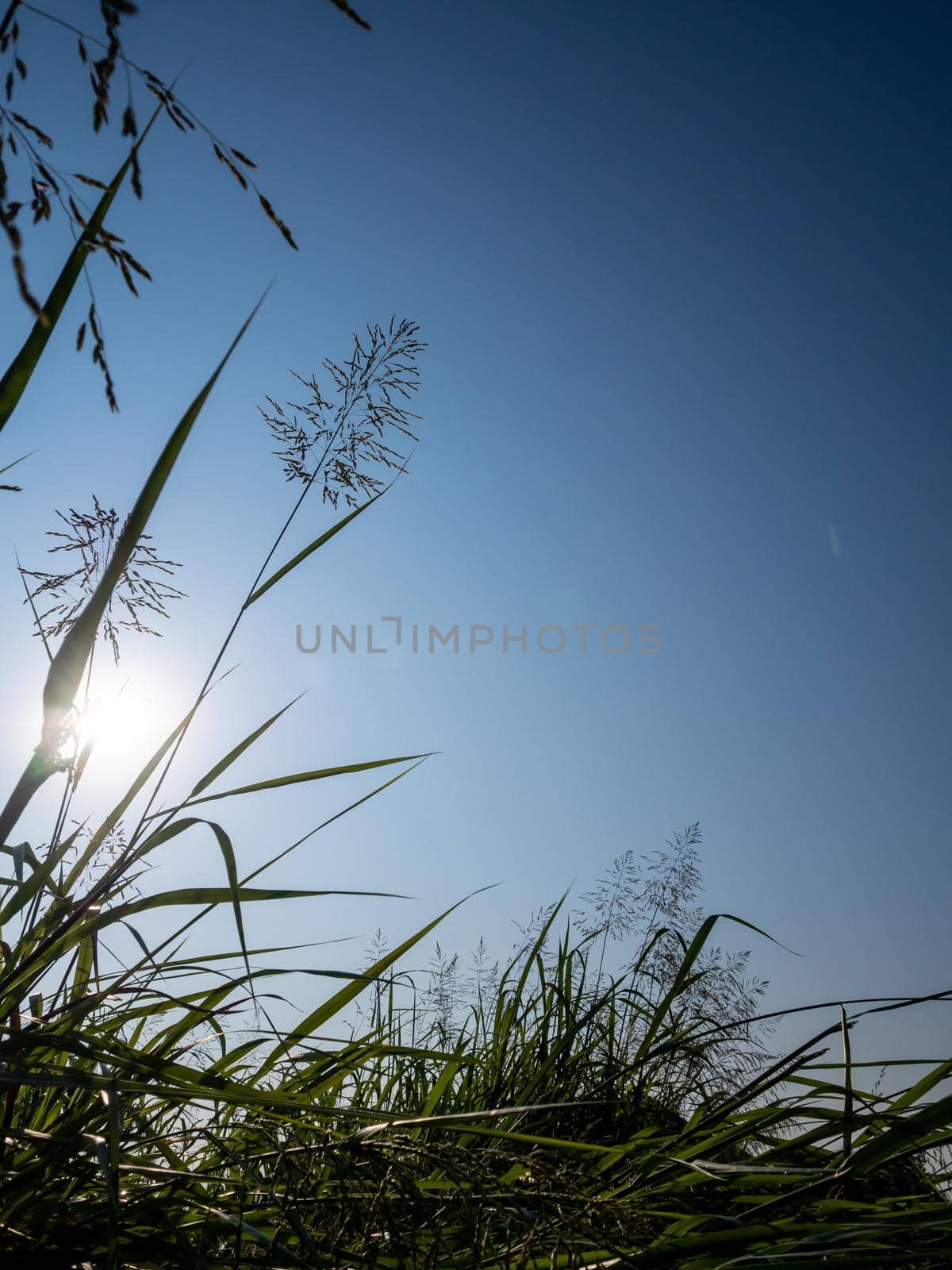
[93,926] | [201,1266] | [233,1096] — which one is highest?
[93,926]

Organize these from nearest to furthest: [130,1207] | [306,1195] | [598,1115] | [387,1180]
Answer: [387,1180] < [130,1207] < [306,1195] < [598,1115]

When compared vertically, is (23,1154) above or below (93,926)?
below

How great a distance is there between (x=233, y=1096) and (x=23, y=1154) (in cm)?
33

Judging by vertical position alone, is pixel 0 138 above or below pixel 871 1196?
above

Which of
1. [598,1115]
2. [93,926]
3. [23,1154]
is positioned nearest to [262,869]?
[93,926]

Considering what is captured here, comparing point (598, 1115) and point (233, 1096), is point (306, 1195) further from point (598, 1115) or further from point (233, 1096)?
point (598, 1115)

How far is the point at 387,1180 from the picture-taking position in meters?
0.70

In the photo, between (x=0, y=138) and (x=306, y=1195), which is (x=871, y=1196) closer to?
(x=306, y=1195)

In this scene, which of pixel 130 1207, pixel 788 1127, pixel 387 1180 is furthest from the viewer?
pixel 788 1127

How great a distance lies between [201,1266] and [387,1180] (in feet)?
0.67

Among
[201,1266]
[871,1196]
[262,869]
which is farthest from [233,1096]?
[871,1196]

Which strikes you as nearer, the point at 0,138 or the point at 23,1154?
the point at 0,138

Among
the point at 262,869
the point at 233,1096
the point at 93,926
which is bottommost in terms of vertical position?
the point at 233,1096

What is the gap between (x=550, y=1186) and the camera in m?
0.83
